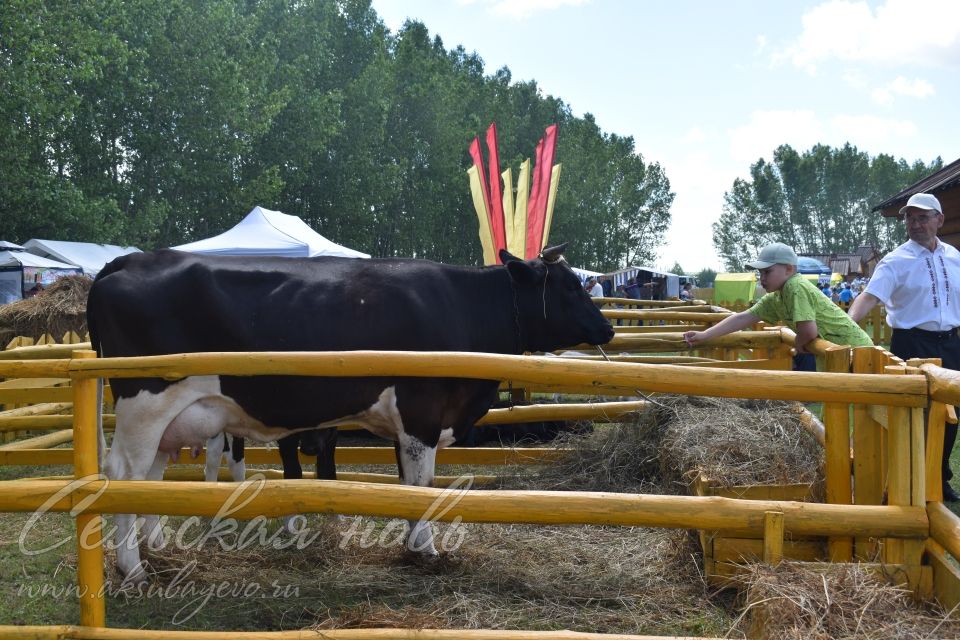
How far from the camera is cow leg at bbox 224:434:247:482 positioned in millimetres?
6024

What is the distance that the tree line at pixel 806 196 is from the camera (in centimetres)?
9088

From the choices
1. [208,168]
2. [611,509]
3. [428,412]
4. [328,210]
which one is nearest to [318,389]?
[428,412]

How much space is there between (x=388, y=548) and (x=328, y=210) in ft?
117

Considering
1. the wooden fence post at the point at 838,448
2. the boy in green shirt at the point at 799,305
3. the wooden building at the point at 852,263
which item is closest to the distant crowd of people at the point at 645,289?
the wooden building at the point at 852,263

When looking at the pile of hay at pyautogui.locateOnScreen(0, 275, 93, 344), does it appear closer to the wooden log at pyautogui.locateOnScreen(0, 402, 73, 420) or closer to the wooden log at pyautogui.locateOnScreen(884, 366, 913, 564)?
the wooden log at pyautogui.locateOnScreen(0, 402, 73, 420)

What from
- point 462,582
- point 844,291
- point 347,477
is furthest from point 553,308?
point 844,291

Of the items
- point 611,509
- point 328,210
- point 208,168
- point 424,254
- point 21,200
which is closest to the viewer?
point 611,509

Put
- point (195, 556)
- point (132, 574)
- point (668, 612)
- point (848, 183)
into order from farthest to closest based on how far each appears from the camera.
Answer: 1. point (848, 183)
2. point (195, 556)
3. point (132, 574)
4. point (668, 612)

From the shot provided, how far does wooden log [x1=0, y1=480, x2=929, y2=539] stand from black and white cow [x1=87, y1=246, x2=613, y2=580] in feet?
3.78

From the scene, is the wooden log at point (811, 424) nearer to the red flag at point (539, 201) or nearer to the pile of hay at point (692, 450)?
the pile of hay at point (692, 450)

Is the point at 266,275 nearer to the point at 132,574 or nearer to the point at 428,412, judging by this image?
the point at 428,412

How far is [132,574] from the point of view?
4.48 meters

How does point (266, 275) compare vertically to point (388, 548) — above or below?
above

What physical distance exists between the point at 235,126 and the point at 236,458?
26.5 meters
